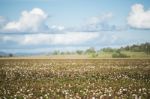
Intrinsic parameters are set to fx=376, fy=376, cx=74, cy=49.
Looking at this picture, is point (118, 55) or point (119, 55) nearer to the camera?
point (119, 55)

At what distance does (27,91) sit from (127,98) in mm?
5161

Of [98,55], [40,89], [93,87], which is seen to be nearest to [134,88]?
[93,87]

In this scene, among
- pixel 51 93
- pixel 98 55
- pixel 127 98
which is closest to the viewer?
pixel 127 98

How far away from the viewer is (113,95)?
1669 cm

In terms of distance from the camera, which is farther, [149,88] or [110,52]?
[110,52]

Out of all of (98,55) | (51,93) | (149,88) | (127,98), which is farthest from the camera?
(98,55)

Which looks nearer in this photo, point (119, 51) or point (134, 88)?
point (134, 88)

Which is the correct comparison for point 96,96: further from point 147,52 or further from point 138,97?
point 147,52

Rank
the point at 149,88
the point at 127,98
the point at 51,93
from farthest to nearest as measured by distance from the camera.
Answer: the point at 149,88 → the point at 51,93 → the point at 127,98

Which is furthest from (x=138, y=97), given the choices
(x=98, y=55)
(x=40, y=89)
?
(x=98, y=55)

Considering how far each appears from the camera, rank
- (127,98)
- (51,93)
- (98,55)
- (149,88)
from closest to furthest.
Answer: (127,98) → (51,93) → (149,88) → (98,55)

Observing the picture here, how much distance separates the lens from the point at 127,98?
625 inches

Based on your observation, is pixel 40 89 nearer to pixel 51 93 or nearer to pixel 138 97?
pixel 51 93

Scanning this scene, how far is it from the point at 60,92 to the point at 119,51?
306 feet
